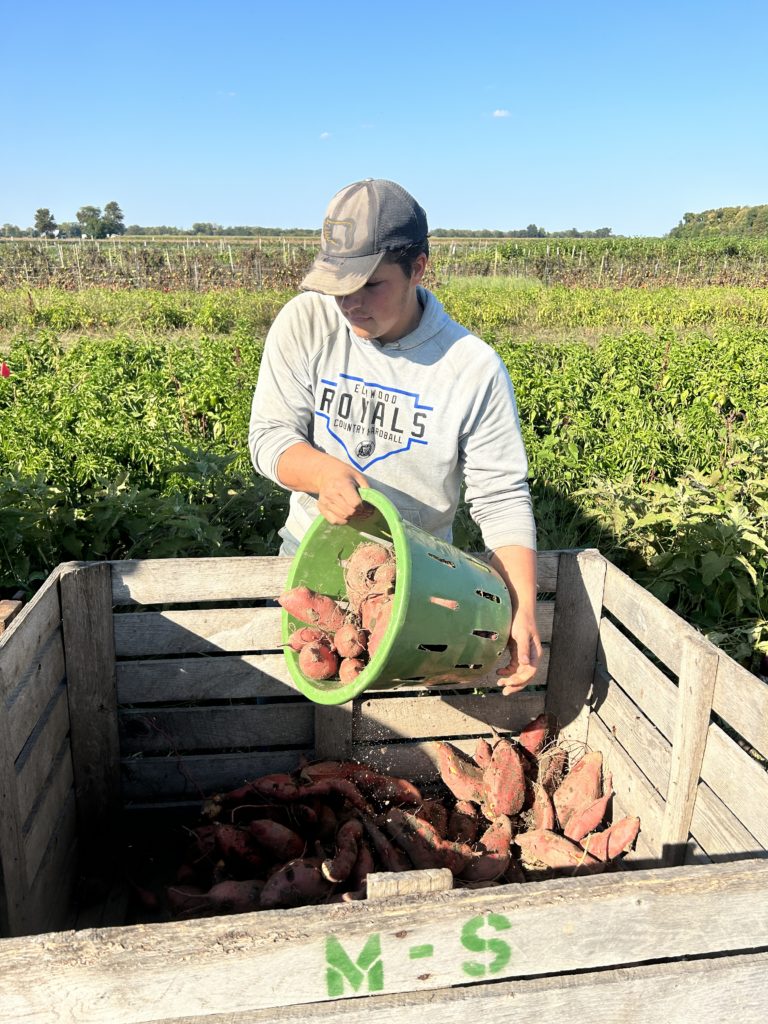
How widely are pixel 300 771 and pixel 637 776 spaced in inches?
41.9

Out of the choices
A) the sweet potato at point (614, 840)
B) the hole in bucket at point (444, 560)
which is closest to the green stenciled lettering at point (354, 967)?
the hole in bucket at point (444, 560)

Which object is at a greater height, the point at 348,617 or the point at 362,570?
the point at 362,570

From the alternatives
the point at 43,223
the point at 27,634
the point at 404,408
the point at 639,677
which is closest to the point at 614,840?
the point at 639,677

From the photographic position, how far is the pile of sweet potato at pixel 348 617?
2088mm

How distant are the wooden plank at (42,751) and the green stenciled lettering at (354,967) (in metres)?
1.12

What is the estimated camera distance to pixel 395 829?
232 centimetres

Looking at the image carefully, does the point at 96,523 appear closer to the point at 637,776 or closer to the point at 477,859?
the point at 477,859

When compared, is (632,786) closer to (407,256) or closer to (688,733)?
(688,733)

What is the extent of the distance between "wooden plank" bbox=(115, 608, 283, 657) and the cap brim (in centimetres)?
107

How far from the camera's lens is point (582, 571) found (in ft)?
8.95

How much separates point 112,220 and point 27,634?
10793 cm

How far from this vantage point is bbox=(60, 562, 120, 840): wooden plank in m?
2.45

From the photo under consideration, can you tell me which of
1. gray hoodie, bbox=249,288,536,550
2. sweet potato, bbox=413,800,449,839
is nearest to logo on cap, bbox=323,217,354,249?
gray hoodie, bbox=249,288,536,550

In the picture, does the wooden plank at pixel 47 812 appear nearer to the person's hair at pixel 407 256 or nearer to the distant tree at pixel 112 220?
the person's hair at pixel 407 256
